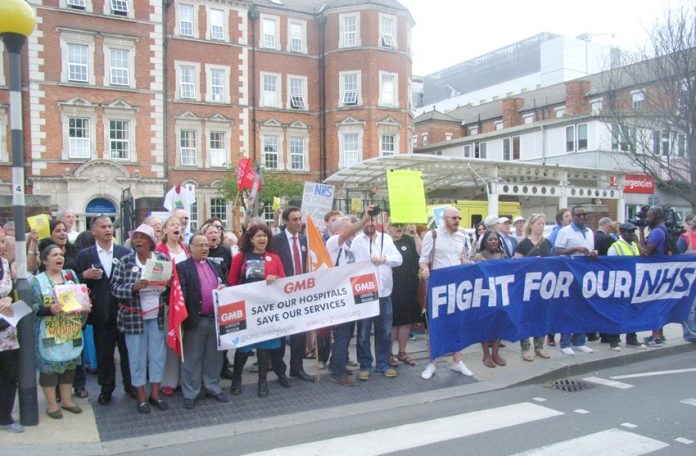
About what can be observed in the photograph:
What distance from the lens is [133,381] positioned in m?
5.91

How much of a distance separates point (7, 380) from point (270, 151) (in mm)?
30779

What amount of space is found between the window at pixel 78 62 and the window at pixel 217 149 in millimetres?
7266

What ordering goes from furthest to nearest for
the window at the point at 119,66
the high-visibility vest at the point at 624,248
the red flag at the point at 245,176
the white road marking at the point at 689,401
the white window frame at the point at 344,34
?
the white window frame at the point at 344,34, the window at the point at 119,66, the red flag at the point at 245,176, the high-visibility vest at the point at 624,248, the white road marking at the point at 689,401

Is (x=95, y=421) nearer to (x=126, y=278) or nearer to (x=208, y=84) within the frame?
(x=126, y=278)

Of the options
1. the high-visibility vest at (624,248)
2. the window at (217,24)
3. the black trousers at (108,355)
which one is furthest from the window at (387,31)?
the black trousers at (108,355)

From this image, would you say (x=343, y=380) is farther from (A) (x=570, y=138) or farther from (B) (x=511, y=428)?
(A) (x=570, y=138)

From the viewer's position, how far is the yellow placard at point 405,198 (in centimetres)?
684

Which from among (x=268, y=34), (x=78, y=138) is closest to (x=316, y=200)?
(x=78, y=138)

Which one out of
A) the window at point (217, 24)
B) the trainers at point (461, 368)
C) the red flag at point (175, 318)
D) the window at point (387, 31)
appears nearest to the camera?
the red flag at point (175, 318)

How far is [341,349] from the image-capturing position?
706 centimetres

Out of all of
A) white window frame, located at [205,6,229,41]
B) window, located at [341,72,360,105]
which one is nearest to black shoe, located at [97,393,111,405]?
white window frame, located at [205,6,229,41]

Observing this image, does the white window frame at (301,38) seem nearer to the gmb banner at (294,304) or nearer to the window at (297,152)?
the window at (297,152)

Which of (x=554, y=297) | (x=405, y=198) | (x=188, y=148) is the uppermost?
(x=188, y=148)

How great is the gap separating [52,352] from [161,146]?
89.9 feet
